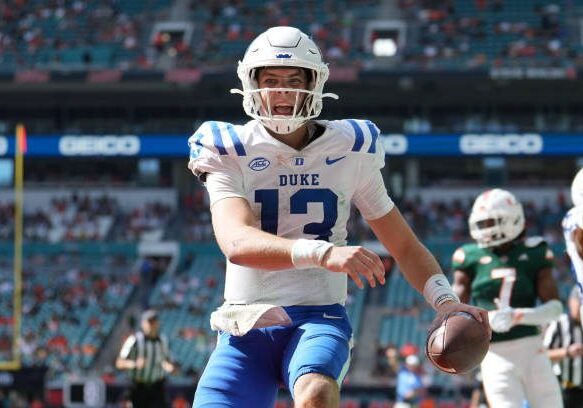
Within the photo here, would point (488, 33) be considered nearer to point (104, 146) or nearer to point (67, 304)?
point (104, 146)

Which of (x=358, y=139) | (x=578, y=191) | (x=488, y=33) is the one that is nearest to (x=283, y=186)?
(x=358, y=139)

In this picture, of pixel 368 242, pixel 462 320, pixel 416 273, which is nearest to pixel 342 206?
pixel 416 273

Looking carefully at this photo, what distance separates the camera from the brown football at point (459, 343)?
3.62m

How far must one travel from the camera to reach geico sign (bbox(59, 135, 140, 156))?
93.0ft

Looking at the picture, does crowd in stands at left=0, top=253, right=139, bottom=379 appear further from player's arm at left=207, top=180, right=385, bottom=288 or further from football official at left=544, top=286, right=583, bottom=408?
player's arm at left=207, top=180, right=385, bottom=288

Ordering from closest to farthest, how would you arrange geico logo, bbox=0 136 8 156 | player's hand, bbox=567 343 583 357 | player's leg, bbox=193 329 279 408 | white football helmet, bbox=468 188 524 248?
player's leg, bbox=193 329 279 408 → white football helmet, bbox=468 188 524 248 → player's hand, bbox=567 343 583 357 → geico logo, bbox=0 136 8 156

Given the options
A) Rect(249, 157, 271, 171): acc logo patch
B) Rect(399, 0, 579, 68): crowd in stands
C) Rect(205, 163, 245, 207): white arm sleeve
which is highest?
Rect(399, 0, 579, 68): crowd in stands

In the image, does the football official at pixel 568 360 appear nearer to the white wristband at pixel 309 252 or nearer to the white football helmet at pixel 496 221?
the white football helmet at pixel 496 221

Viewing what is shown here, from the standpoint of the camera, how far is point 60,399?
57.4 feet

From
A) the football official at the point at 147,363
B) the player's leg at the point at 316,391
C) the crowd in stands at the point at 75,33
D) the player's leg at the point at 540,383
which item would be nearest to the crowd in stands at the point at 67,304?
the crowd in stands at the point at 75,33

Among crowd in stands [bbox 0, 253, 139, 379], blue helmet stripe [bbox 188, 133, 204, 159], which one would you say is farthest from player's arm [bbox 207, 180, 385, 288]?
crowd in stands [bbox 0, 253, 139, 379]

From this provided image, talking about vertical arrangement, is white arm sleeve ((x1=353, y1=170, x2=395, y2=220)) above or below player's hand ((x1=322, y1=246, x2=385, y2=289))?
above

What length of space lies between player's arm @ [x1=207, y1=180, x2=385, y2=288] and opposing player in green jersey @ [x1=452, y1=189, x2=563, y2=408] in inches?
124

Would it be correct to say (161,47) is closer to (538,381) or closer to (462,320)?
(538,381)
